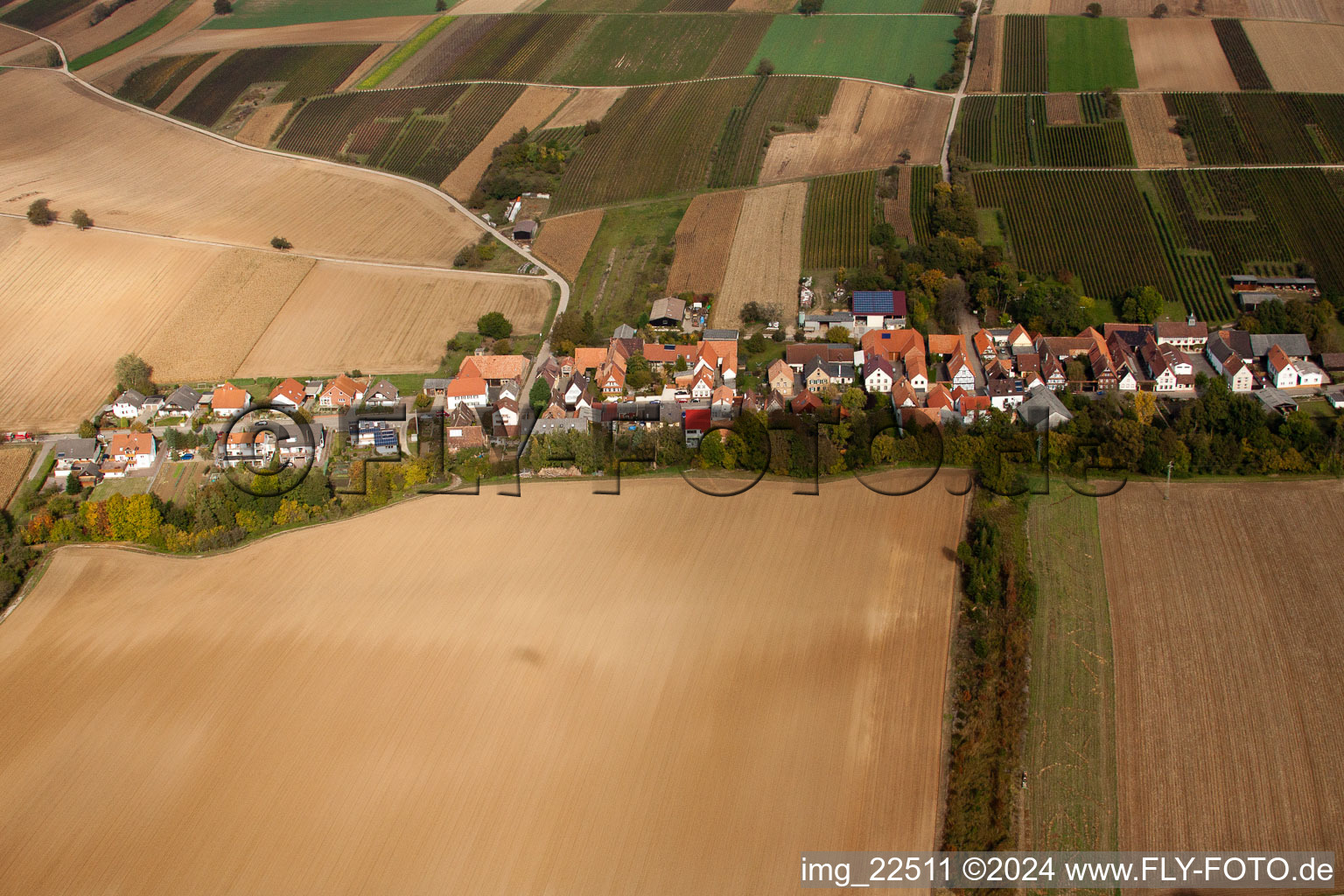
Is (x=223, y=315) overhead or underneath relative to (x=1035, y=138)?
overhead

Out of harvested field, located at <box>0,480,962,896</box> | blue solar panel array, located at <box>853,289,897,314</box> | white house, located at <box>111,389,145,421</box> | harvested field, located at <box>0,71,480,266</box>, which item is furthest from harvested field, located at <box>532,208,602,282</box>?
harvested field, located at <box>0,480,962,896</box>

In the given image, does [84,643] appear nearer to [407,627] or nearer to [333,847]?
[407,627]

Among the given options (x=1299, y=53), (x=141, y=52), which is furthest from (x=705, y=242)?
(x=141, y=52)

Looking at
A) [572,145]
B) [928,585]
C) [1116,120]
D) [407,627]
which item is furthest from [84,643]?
[1116,120]

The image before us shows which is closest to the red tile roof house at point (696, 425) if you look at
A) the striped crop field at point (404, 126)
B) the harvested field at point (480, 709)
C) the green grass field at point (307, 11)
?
the harvested field at point (480, 709)

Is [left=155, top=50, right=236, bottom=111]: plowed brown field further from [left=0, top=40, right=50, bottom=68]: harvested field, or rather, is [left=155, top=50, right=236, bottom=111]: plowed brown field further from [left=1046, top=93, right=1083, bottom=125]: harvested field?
[left=1046, top=93, right=1083, bottom=125]: harvested field

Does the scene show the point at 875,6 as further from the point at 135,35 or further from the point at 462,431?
the point at 135,35

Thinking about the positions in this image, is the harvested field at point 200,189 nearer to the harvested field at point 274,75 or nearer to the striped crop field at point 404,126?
the striped crop field at point 404,126
